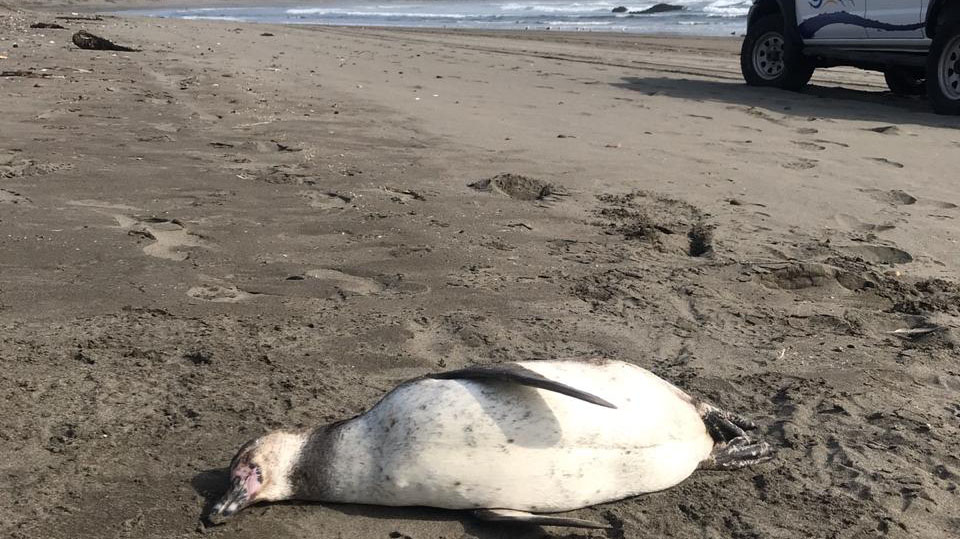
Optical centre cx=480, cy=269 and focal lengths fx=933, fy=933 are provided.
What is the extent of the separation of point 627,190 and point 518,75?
260 inches

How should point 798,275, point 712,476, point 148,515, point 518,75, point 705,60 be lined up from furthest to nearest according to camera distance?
point 705,60 < point 518,75 < point 798,275 < point 712,476 < point 148,515

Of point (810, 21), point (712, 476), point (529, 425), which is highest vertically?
point (810, 21)

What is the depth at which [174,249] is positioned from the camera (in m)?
4.47

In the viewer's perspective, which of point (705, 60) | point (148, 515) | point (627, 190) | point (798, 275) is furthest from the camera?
point (705, 60)

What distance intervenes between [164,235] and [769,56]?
8.60 m

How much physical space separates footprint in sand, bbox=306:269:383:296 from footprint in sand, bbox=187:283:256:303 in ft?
1.12

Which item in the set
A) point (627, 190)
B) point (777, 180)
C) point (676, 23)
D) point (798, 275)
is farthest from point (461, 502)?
point (676, 23)

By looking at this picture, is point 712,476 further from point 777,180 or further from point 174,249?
point 777,180

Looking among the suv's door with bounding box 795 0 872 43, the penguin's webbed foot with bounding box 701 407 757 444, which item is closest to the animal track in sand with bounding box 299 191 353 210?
the penguin's webbed foot with bounding box 701 407 757 444

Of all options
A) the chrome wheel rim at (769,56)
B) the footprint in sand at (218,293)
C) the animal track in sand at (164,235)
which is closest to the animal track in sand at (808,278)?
the footprint in sand at (218,293)

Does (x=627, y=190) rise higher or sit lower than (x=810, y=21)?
lower

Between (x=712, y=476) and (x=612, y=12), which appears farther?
(x=612, y=12)

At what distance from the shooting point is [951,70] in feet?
29.1

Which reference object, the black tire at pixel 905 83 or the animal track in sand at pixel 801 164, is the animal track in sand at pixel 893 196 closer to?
the animal track in sand at pixel 801 164
